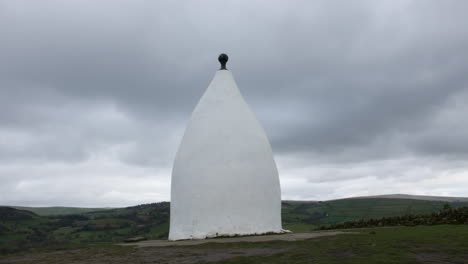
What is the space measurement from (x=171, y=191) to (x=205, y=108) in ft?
13.3

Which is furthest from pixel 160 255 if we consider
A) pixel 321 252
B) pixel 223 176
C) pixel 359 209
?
pixel 359 209

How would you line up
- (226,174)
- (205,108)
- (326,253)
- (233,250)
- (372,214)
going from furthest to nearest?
(372,214) < (205,108) < (226,174) < (233,250) < (326,253)

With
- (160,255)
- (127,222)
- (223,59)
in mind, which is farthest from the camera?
(127,222)

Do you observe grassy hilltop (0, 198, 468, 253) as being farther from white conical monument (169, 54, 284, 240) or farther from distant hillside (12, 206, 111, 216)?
distant hillside (12, 206, 111, 216)

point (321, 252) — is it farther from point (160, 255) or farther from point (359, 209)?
point (359, 209)

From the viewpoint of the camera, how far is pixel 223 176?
663 inches

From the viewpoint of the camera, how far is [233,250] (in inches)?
477

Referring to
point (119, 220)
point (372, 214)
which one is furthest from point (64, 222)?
point (372, 214)

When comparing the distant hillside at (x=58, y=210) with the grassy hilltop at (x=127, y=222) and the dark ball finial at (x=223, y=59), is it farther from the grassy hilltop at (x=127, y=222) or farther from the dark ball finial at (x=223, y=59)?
the dark ball finial at (x=223, y=59)

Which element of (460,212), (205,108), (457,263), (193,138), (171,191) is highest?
(205,108)

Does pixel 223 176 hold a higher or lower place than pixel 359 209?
lower

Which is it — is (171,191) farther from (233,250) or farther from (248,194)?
(233,250)

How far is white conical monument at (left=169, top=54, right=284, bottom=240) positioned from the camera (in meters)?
16.7

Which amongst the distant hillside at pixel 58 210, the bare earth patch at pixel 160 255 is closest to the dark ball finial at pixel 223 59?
the bare earth patch at pixel 160 255
